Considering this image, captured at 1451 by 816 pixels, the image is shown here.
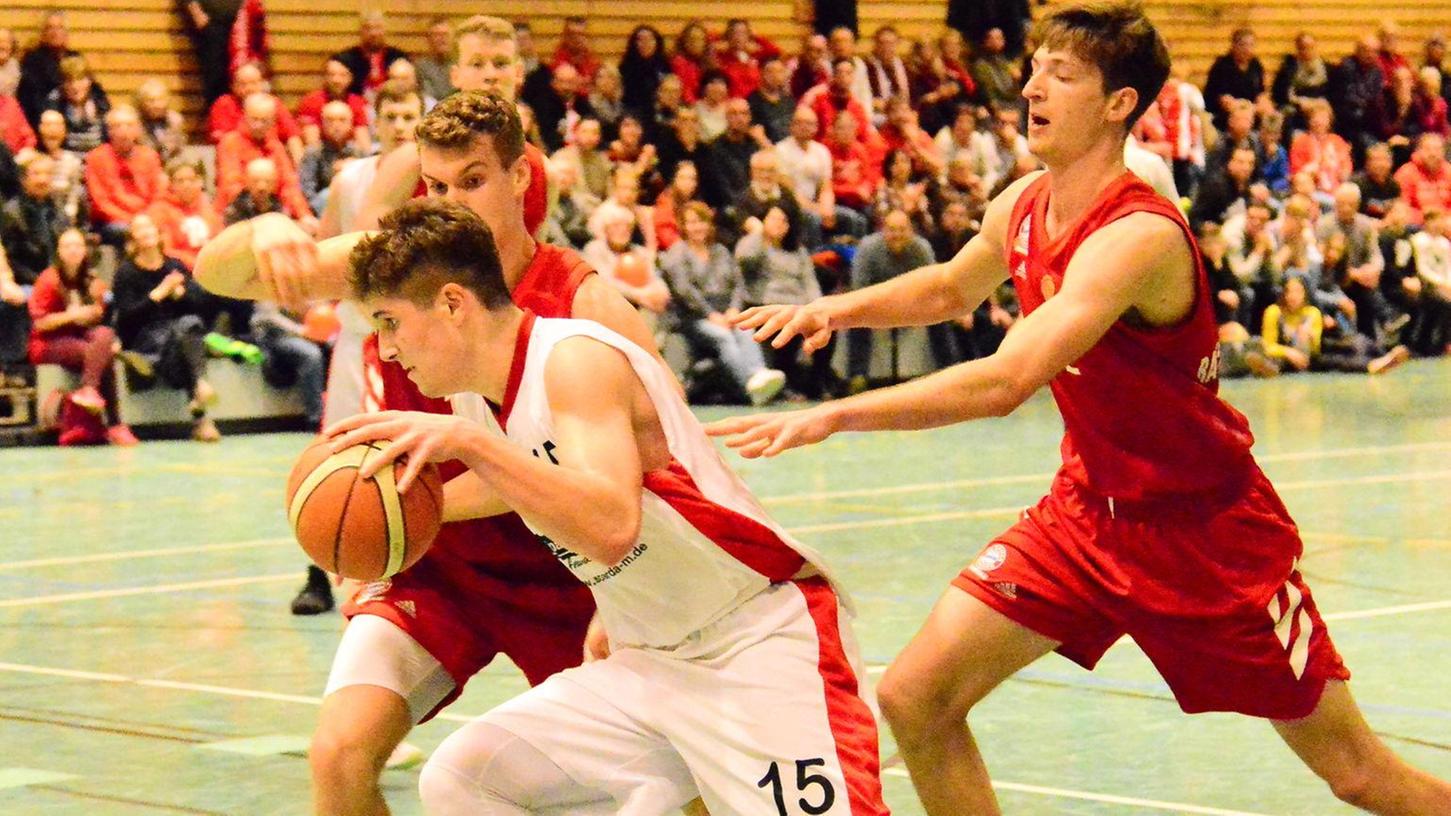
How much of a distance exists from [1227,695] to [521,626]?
1443 mm

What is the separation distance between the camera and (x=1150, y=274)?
4.07m

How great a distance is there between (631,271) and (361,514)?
11992mm

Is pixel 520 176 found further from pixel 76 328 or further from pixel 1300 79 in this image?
pixel 1300 79

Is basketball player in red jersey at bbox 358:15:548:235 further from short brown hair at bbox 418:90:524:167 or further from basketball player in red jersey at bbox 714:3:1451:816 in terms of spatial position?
basketball player in red jersey at bbox 714:3:1451:816

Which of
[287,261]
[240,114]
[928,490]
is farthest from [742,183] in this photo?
[287,261]

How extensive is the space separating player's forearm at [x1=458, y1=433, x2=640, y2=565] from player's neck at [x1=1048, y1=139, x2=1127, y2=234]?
1.23 meters

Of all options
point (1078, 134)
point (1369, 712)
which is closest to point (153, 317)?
point (1369, 712)

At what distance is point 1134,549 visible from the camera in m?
4.27

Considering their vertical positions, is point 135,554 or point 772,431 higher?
point 772,431

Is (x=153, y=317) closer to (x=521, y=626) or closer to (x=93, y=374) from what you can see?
(x=93, y=374)

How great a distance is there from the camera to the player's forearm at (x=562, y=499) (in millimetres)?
3432

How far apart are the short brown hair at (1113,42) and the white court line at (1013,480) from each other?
664 cm

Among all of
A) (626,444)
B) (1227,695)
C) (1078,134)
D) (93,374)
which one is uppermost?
(1078,134)

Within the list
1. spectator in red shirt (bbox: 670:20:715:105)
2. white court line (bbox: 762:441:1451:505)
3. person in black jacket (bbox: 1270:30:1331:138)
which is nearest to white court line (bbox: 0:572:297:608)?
white court line (bbox: 762:441:1451:505)
